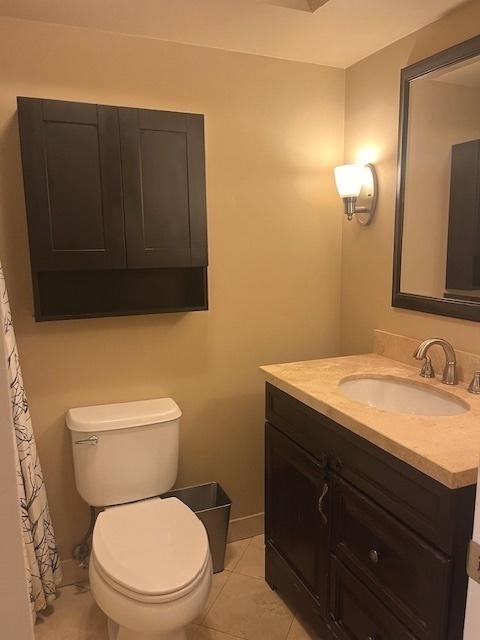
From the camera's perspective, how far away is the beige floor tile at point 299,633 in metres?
1.89

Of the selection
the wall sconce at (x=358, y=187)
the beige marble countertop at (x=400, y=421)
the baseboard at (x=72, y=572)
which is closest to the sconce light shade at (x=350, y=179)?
the wall sconce at (x=358, y=187)

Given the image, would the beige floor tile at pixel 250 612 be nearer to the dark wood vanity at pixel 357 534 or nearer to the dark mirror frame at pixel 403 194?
the dark wood vanity at pixel 357 534

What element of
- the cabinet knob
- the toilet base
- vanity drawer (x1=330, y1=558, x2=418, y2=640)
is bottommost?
the toilet base

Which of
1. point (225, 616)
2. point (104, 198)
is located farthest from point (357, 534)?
point (104, 198)

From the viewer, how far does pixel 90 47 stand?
1.93 meters

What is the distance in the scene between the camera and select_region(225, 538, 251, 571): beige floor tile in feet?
7.61

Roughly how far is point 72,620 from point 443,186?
2260 mm

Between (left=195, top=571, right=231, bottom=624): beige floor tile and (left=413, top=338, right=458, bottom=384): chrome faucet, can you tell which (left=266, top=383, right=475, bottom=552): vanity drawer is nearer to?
(left=413, top=338, right=458, bottom=384): chrome faucet

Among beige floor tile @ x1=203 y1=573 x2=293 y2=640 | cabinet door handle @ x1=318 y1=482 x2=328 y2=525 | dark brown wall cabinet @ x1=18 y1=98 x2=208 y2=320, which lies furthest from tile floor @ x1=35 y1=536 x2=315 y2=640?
dark brown wall cabinet @ x1=18 y1=98 x2=208 y2=320

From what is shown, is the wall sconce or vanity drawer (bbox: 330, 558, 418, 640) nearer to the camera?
vanity drawer (bbox: 330, 558, 418, 640)

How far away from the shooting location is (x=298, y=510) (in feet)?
6.18

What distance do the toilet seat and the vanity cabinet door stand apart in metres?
0.39

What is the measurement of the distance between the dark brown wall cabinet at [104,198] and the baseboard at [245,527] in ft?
3.88

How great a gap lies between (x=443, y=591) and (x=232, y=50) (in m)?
2.12
